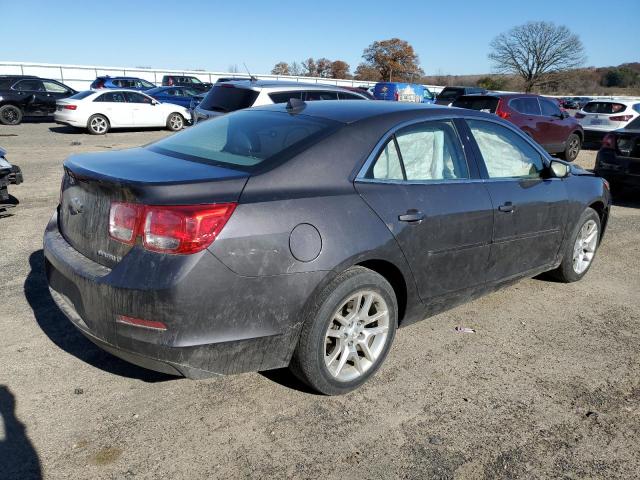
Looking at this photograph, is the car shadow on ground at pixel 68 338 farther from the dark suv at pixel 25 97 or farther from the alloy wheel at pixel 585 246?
the dark suv at pixel 25 97

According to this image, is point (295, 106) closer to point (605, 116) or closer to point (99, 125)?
point (99, 125)

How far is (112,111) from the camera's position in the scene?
17.2 metres

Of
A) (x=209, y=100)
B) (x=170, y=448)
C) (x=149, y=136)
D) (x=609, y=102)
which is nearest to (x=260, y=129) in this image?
(x=170, y=448)

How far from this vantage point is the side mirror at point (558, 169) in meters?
4.46

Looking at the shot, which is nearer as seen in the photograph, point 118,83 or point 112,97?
point 112,97

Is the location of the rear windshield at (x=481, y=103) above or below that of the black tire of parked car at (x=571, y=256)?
above

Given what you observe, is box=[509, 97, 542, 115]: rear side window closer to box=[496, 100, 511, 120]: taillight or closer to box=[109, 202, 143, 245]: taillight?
box=[496, 100, 511, 120]: taillight

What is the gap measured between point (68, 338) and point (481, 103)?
37.4ft

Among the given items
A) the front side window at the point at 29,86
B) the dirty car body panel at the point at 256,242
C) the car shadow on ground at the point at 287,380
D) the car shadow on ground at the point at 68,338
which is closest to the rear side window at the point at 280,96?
the car shadow on ground at the point at 68,338

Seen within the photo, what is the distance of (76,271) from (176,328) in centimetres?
73

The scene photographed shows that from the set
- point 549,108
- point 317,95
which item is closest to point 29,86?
point 317,95

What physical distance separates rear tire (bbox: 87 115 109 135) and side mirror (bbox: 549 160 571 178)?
1557cm

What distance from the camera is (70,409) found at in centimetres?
294

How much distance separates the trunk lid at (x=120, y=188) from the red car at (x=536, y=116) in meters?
10.7
